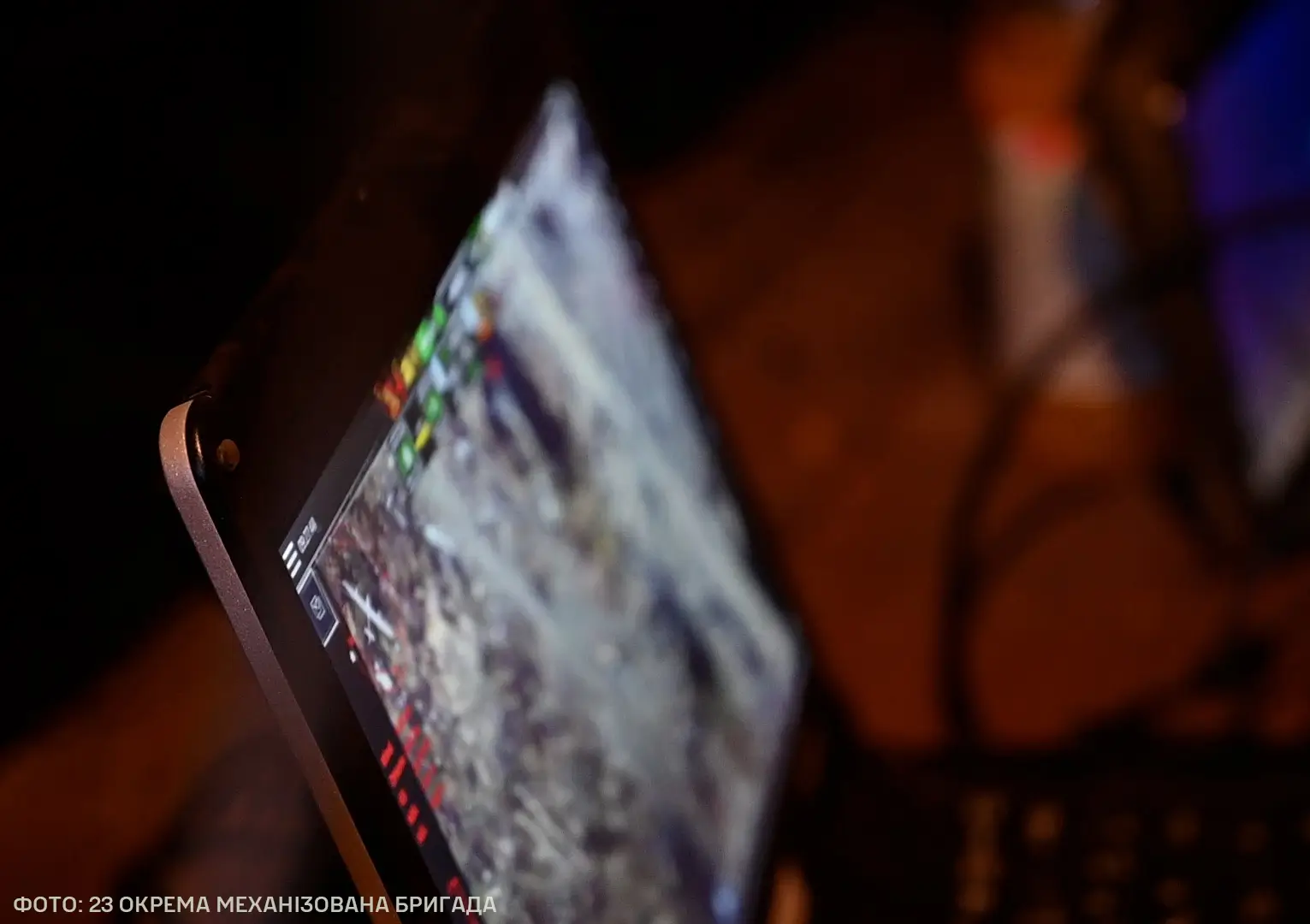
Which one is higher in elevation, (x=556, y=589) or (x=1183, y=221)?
(x=556, y=589)

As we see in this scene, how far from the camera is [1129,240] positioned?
2.47 ft

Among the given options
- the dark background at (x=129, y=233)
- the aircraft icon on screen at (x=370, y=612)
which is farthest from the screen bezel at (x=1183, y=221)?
the aircraft icon on screen at (x=370, y=612)

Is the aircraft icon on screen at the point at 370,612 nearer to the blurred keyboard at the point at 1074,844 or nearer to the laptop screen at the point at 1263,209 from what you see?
the blurred keyboard at the point at 1074,844

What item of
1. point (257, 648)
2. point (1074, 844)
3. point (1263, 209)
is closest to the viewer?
point (257, 648)

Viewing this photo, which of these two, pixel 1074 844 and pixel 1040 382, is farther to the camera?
pixel 1040 382

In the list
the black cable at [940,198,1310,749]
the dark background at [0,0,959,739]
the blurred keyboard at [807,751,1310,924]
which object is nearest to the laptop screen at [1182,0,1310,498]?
the black cable at [940,198,1310,749]

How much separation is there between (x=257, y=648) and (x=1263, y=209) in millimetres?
598

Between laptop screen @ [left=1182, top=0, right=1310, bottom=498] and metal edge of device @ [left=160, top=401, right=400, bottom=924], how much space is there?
0.56 meters

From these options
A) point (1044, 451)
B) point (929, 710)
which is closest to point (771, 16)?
point (1044, 451)

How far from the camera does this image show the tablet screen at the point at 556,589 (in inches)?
11.5

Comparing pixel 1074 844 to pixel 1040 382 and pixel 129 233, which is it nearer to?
pixel 1040 382

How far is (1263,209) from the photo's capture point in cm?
65

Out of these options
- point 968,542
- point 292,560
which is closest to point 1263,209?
point 968,542

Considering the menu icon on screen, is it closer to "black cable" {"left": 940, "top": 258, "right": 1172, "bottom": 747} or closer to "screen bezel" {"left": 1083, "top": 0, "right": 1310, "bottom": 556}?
"black cable" {"left": 940, "top": 258, "right": 1172, "bottom": 747}
